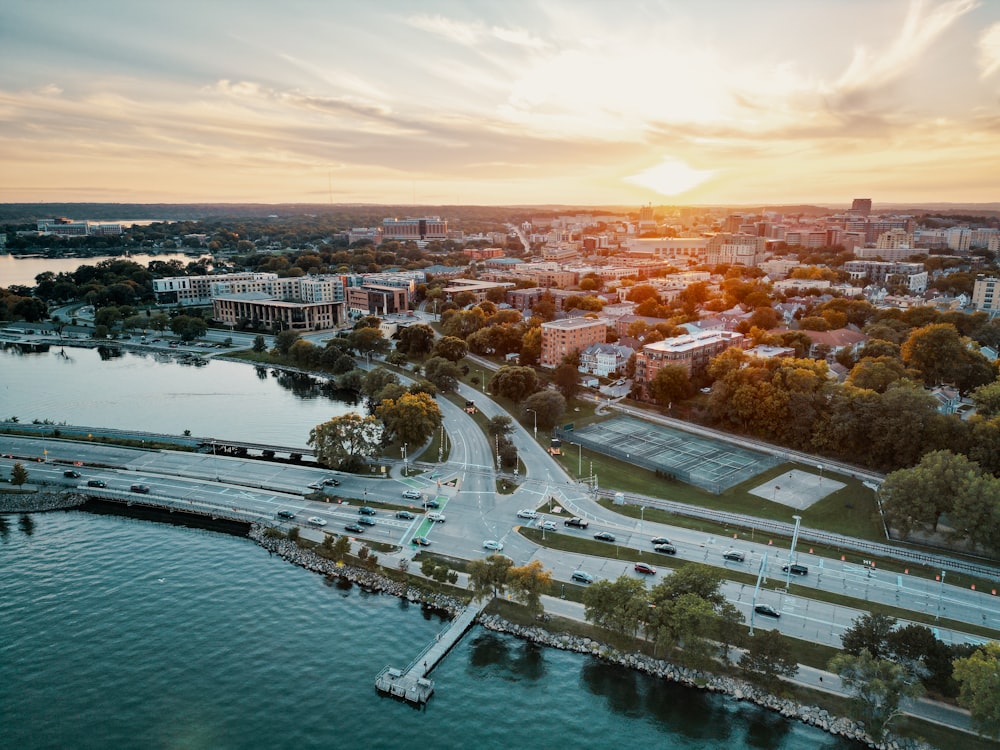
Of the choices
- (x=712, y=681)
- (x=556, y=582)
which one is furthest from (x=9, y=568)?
(x=712, y=681)

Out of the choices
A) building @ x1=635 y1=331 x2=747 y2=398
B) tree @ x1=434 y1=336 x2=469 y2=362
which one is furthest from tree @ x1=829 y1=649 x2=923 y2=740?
tree @ x1=434 y1=336 x2=469 y2=362

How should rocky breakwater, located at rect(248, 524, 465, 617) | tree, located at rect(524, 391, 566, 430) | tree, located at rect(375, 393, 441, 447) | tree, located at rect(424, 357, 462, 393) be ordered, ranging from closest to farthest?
rocky breakwater, located at rect(248, 524, 465, 617) → tree, located at rect(375, 393, 441, 447) → tree, located at rect(524, 391, 566, 430) → tree, located at rect(424, 357, 462, 393)

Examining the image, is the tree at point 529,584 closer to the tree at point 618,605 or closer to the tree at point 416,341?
the tree at point 618,605

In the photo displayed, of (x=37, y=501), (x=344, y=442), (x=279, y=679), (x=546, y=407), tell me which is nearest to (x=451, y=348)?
(x=546, y=407)

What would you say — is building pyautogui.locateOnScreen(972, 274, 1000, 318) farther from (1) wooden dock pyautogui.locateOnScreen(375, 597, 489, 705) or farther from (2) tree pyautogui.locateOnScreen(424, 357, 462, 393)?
(1) wooden dock pyautogui.locateOnScreen(375, 597, 489, 705)

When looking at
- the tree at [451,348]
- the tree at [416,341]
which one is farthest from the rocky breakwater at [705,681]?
the tree at [416,341]

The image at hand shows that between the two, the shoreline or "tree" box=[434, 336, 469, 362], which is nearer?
the shoreline

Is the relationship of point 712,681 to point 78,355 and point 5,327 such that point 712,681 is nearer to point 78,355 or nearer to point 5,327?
point 78,355

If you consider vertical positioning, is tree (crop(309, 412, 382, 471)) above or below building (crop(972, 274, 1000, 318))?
below
